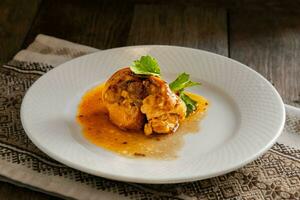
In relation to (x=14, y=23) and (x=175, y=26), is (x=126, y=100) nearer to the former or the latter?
(x=175, y=26)

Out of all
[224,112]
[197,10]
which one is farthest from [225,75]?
[197,10]

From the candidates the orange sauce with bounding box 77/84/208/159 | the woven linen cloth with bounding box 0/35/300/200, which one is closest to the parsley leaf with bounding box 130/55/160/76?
the orange sauce with bounding box 77/84/208/159

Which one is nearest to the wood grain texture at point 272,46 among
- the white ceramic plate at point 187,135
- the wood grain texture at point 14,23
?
the white ceramic plate at point 187,135

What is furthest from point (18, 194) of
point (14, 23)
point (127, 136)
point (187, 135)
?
point (14, 23)

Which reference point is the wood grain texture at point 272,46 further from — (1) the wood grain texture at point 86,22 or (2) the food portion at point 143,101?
(2) the food portion at point 143,101

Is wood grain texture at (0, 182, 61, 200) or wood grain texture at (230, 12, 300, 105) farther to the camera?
wood grain texture at (230, 12, 300, 105)

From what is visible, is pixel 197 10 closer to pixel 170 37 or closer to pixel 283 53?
pixel 170 37

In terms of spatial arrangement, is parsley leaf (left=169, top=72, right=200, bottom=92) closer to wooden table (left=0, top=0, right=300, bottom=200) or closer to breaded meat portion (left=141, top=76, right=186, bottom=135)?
breaded meat portion (left=141, top=76, right=186, bottom=135)

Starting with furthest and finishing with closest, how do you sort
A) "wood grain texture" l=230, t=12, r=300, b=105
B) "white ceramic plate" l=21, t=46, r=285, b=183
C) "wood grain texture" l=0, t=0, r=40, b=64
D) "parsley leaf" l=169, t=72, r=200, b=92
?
"wood grain texture" l=0, t=0, r=40, b=64 → "wood grain texture" l=230, t=12, r=300, b=105 → "parsley leaf" l=169, t=72, r=200, b=92 → "white ceramic plate" l=21, t=46, r=285, b=183
